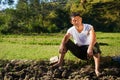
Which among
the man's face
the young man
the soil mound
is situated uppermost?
the man's face

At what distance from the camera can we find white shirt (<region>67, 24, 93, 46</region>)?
22.7ft

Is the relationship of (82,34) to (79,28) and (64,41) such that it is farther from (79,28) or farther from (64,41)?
(64,41)

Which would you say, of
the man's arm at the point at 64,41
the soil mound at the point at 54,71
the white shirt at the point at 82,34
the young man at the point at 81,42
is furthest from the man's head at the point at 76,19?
the soil mound at the point at 54,71

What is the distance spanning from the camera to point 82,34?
694cm

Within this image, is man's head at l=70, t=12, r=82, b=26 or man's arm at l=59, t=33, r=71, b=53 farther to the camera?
man's arm at l=59, t=33, r=71, b=53

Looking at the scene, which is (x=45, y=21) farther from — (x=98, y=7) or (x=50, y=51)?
(x=50, y=51)

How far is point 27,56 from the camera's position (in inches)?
341

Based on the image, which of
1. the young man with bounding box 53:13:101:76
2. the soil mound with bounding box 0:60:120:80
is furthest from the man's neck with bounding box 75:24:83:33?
the soil mound with bounding box 0:60:120:80

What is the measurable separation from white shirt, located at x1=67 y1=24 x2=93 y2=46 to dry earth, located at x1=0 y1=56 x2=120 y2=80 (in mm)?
557

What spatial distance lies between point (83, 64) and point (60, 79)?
2.51 ft

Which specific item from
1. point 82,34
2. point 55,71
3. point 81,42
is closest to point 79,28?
point 82,34

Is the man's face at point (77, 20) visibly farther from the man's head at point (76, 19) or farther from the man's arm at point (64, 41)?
the man's arm at point (64, 41)

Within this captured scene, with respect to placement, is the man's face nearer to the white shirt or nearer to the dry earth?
the white shirt

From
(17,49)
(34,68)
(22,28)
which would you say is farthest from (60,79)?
(22,28)
